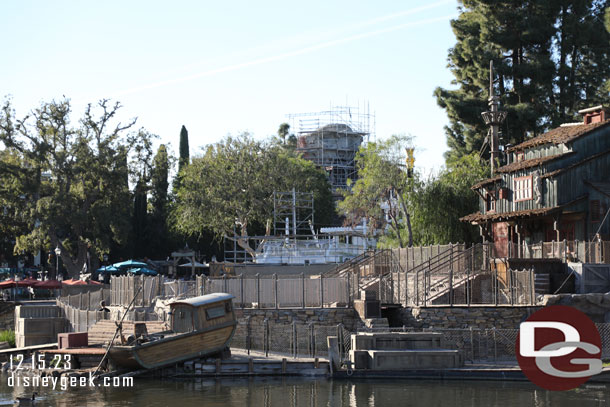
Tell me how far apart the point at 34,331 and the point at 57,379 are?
11675mm

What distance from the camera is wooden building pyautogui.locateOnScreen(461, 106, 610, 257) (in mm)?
41719

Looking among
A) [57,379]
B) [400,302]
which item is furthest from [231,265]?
[57,379]

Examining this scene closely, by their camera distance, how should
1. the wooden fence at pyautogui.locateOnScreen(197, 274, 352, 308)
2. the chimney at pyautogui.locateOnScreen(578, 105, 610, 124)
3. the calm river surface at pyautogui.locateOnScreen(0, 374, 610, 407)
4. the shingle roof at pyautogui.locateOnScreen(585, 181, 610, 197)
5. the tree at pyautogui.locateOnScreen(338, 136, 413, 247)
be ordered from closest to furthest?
the calm river surface at pyautogui.locateOnScreen(0, 374, 610, 407), the wooden fence at pyautogui.locateOnScreen(197, 274, 352, 308), the shingle roof at pyautogui.locateOnScreen(585, 181, 610, 197), the chimney at pyautogui.locateOnScreen(578, 105, 610, 124), the tree at pyautogui.locateOnScreen(338, 136, 413, 247)

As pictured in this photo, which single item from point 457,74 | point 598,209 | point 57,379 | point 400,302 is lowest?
point 57,379

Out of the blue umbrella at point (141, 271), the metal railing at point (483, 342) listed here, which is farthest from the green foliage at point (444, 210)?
the metal railing at point (483, 342)

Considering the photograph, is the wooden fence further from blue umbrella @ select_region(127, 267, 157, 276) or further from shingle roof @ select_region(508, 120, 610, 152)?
blue umbrella @ select_region(127, 267, 157, 276)

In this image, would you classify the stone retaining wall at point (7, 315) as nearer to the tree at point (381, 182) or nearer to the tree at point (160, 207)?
the tree at point (381, 182)

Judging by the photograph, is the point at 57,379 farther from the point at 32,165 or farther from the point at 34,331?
the point at 32,165

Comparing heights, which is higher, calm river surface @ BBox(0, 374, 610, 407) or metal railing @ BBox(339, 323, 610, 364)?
metal railing @ BBox(339, 323, 610, 364)

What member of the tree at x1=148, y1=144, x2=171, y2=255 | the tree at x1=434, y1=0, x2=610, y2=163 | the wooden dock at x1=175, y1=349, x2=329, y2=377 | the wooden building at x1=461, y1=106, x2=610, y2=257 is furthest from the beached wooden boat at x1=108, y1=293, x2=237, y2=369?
the tree at x1=148, y1=144, x2=171, y2=255

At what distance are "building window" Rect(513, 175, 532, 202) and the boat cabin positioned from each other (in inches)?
728

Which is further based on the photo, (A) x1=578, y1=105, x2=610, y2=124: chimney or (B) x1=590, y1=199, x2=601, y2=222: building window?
(A) x1=578, y1=105, x2=610, y2=124: chimney

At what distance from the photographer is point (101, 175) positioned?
72.9 meters

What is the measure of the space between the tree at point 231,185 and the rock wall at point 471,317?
38.8 m
